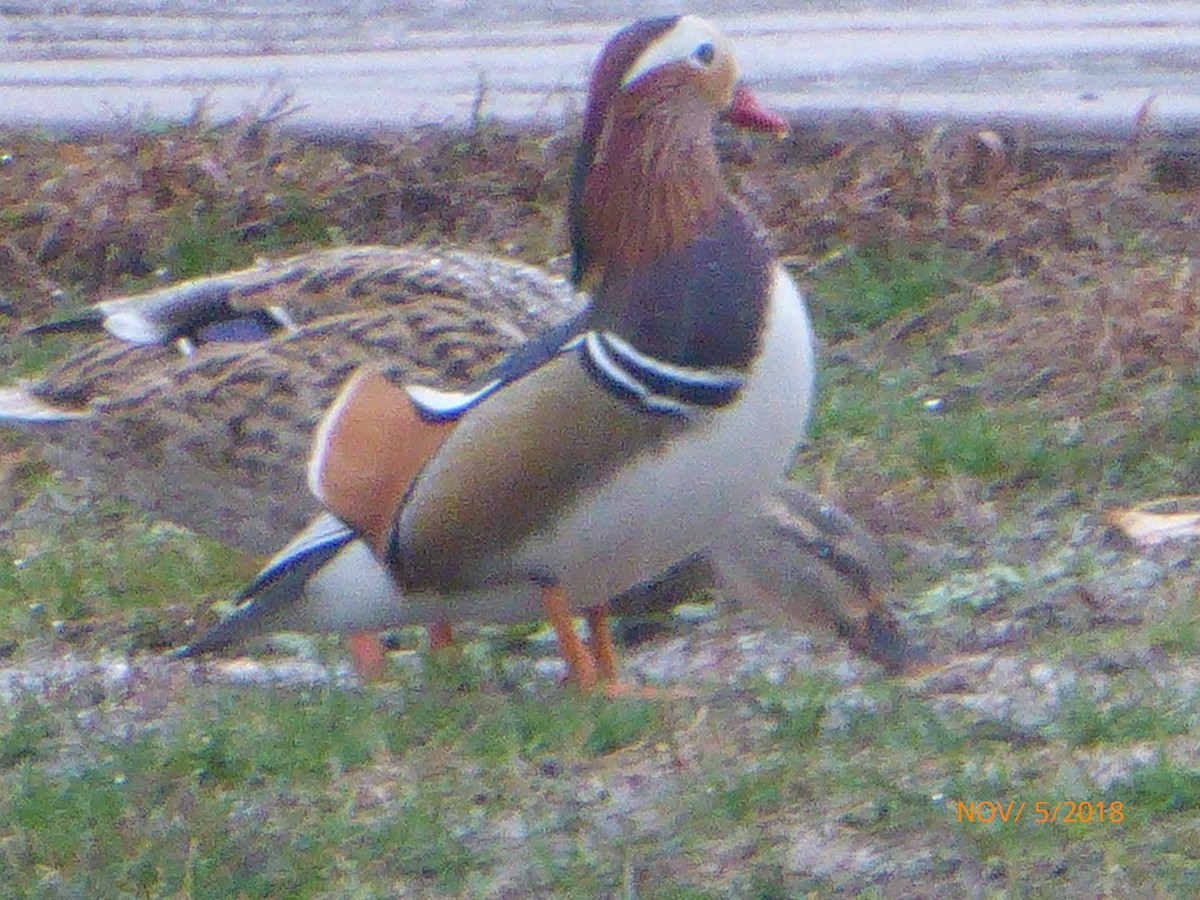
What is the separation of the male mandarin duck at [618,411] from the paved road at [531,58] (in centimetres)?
321

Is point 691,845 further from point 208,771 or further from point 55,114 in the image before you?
point 55,114

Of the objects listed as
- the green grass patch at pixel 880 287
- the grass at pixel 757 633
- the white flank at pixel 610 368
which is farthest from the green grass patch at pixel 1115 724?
the green grass patch at pixel 880 287

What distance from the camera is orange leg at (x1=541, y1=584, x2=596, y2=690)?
3.98 meters

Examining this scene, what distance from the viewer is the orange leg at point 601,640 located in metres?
4.21

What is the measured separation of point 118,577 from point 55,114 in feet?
11.8

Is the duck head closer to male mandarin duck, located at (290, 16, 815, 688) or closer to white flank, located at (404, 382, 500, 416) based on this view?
male mandarin duck, located at (290, 16, 815, 688)

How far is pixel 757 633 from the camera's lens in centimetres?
448

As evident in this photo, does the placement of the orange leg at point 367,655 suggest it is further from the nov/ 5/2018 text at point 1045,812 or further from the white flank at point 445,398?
the nov/ 5/2018 text at point 1045,812

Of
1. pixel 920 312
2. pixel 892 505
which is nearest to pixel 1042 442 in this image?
pixel 892 505

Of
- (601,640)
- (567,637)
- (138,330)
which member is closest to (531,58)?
(138,330)

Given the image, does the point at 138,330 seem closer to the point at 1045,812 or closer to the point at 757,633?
the point at 757,633

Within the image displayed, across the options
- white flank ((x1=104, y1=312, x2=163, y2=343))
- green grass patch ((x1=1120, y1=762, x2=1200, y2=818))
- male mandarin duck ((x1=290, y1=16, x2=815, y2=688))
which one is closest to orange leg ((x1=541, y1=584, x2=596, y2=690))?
male mandarin duck ((x1=290, y1=16, x2=815, y2=688))

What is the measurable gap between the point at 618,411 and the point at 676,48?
2.31ft

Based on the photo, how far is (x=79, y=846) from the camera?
3299 mm
